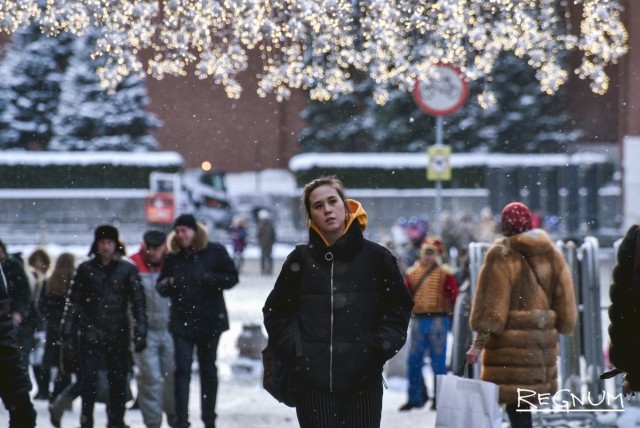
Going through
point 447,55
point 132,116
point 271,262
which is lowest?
point 271,262

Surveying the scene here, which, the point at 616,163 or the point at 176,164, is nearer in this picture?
the point at 176,164

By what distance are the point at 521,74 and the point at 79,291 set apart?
33.0 m

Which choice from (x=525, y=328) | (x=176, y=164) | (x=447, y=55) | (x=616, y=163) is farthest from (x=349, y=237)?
(x=616, y=163)

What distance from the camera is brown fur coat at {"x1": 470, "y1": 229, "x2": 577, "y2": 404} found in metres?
6.51

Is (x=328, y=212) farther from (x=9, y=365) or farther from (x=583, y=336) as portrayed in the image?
(x=583, y=336)

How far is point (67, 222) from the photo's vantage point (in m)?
35.6

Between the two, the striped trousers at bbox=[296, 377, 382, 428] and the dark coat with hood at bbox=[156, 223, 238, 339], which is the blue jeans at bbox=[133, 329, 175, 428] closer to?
the dark coat with hood at bbox=[156, 223, 238, 339]

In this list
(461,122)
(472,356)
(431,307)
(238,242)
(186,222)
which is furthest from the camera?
(461,122)

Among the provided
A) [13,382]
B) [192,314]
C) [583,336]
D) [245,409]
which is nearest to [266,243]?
[245,409]

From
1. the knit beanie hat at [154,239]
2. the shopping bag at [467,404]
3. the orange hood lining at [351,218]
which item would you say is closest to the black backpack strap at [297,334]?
the orange hood lining at [351,218]

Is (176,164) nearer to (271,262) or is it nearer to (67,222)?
(67,222)

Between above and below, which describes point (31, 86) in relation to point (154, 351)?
above

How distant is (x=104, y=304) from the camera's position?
7.63m

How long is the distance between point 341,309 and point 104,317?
3.38m
